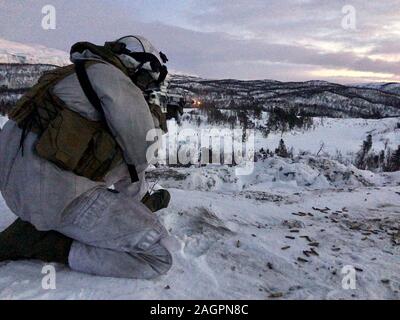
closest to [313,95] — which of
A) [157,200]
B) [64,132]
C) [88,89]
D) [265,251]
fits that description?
[157,200]

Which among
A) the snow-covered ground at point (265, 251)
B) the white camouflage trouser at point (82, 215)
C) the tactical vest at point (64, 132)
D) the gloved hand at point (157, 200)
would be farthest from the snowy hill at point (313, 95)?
the white camouflage trouser at point (82, 215)

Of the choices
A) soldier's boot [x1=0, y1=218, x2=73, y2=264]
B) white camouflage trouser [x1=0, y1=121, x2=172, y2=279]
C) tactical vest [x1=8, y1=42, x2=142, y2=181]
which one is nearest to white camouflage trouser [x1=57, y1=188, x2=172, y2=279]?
white camouflage trouser [x1=0, y1=121, x2=172, y2=279]

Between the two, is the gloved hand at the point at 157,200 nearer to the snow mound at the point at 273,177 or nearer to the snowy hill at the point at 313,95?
the snow mound at the point at 273,177

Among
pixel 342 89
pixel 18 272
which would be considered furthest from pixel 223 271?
pixel 342 89

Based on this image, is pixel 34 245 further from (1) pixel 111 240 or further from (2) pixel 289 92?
(2) pixel 289 92

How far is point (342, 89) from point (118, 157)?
85.7 m

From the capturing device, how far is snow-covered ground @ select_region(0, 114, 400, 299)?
2709 millimetres

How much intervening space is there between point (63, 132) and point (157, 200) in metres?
1.53

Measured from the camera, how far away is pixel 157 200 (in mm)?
4047

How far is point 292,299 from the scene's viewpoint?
2668 millimetres

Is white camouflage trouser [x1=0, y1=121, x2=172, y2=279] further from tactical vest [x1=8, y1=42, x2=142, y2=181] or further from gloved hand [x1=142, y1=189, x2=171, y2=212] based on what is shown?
gloved hand [x1=142, y1=189, x2=171, y2=212]

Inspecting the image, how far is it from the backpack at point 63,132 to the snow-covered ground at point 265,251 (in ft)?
2.39

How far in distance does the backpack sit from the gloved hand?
1032 millimetres

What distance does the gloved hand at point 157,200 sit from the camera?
12.9 feet
